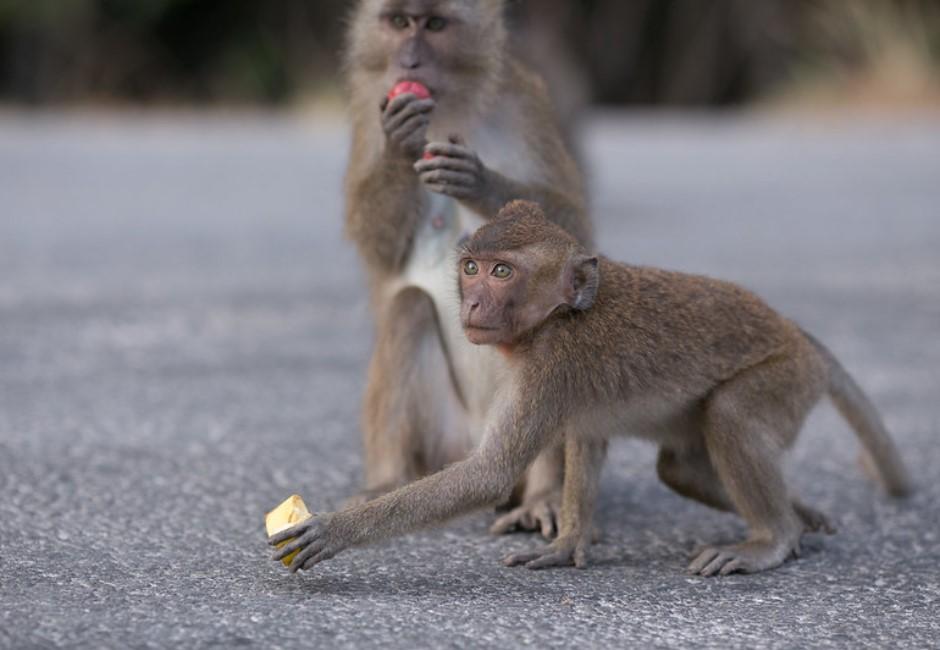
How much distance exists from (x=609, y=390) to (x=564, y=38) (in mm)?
18514

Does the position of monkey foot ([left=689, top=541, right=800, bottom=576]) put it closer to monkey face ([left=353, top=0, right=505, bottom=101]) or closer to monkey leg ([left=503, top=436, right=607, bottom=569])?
monkey leg ([left=503, top=436, right=607, bottom=569])

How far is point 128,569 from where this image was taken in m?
3.94

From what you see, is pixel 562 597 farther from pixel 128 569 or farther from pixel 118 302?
pixel 118 302

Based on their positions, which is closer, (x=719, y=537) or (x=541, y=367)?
(x=541, y=367)

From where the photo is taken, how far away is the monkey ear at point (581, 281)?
4.03m

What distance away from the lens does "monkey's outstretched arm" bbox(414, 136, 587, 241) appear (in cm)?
438

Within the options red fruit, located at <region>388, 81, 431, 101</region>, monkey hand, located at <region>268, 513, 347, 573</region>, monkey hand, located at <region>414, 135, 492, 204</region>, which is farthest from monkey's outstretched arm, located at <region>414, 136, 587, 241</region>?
monkey hand, located at <region>268, 513, 347, 573</region>

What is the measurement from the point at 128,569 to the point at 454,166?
137cm

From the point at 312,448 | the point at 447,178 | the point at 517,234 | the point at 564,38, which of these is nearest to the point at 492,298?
the point at 517,234

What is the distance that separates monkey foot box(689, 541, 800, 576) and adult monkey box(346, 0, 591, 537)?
60 cm

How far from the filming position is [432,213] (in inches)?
193

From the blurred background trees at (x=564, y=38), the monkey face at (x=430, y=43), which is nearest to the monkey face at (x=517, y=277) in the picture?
the monkey face at (x=430, y=43)

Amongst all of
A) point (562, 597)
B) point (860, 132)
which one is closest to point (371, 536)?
point (562, 597)

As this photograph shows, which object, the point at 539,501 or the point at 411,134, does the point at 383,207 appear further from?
the point at 539,501
